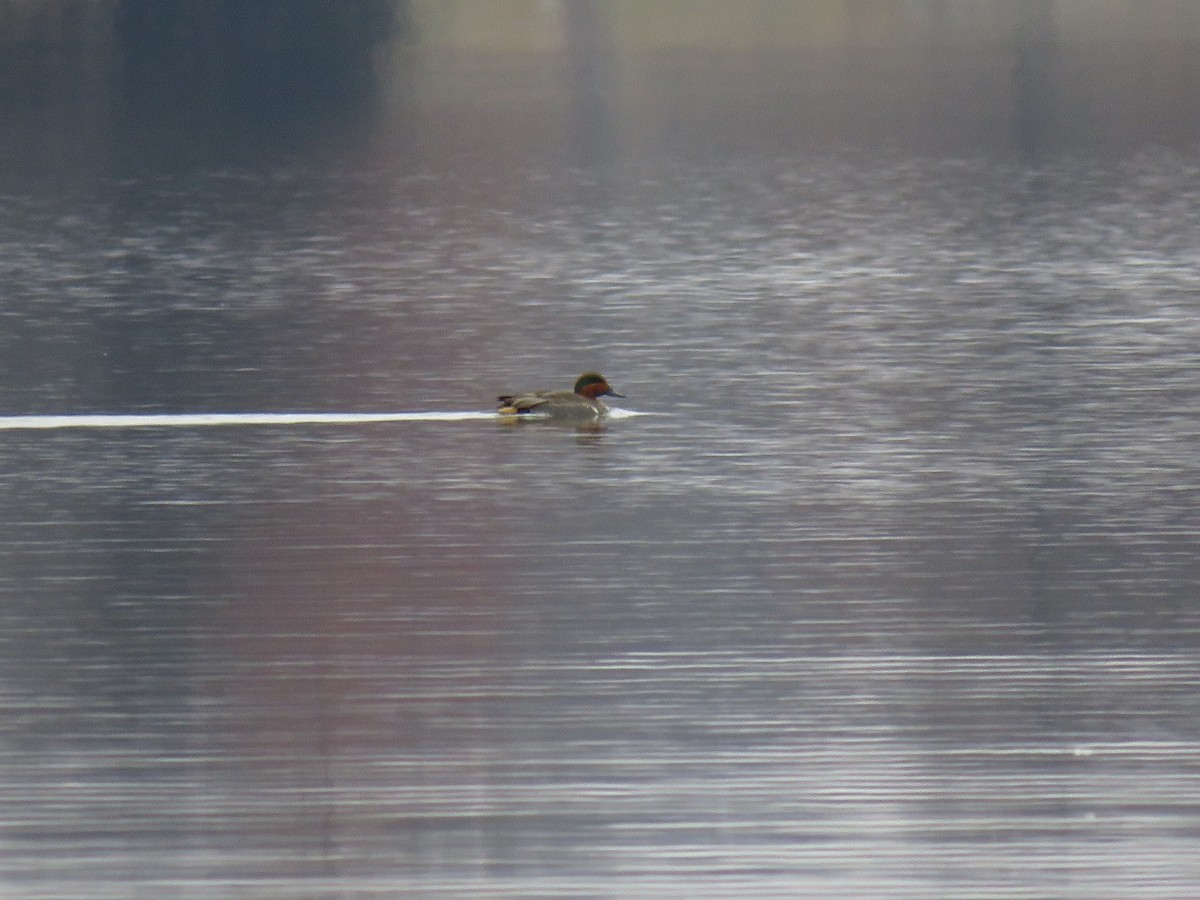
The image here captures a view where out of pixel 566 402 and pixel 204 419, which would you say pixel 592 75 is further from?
pixel 566 402

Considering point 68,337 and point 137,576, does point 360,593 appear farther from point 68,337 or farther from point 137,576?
point 68,337

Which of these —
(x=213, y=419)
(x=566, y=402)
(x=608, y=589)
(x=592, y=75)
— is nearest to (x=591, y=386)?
(x=566, y=402)

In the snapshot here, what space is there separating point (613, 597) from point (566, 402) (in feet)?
15.7

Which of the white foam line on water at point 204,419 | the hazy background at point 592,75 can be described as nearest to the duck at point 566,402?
the white foam line on water at point 204,419

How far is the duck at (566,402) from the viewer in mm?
15844

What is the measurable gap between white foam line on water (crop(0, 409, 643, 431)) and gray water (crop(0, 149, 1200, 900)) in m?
0.10

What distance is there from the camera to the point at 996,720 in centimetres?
933

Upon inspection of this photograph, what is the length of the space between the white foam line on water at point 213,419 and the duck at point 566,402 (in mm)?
266

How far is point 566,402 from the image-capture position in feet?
52.1

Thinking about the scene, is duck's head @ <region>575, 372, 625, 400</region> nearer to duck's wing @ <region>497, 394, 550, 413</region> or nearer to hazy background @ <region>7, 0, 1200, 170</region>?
duck's wing @ <region>497, 394, 550, 413</region>

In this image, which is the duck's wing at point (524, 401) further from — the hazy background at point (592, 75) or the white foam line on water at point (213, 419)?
the hazy background at point (592, 75)

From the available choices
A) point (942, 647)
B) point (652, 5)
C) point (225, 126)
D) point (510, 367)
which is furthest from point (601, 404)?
point (652, 5)

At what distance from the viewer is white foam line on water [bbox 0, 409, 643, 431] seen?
16156 mm

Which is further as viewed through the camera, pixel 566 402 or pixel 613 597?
pixel 566 402
